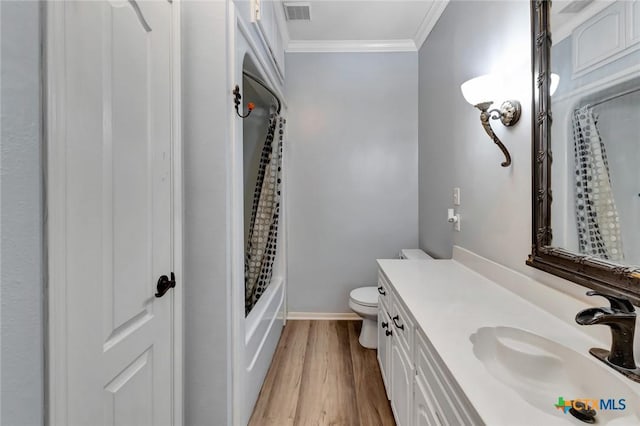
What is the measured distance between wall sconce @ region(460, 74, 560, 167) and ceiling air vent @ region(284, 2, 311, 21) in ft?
4.90

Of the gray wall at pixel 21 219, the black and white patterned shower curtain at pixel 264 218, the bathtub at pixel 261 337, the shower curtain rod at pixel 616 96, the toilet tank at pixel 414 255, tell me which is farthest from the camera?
the toilet tank at pixel 414 255

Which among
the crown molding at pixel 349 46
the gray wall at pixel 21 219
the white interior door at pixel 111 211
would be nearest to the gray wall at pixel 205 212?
the white interior door at pixel 111 211

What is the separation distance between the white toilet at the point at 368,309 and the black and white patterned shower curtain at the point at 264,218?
0.75 metres

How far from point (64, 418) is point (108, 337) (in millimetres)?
189

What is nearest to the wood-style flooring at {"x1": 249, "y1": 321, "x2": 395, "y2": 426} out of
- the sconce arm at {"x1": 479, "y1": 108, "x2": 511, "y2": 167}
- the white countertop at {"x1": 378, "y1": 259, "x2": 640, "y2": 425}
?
the white countertop at {"x1": 378, "y1": 259, "x2": 640, "y2": 425}

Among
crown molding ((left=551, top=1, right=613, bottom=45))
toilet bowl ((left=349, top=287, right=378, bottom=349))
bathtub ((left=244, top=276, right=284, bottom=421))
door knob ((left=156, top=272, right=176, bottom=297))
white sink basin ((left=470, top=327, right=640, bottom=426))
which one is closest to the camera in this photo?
white sink basin ((left=470, top=327, right=640, bottom=426))

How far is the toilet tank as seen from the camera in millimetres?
Answer: 2243

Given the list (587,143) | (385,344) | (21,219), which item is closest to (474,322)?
(587,143)

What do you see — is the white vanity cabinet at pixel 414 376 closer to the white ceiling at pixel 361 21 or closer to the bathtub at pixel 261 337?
the bathtub at pixel 261 337

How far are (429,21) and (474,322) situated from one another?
7.83ft

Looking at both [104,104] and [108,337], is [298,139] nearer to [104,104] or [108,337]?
[104,104]

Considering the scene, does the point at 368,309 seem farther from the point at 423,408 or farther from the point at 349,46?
the point at 349,46

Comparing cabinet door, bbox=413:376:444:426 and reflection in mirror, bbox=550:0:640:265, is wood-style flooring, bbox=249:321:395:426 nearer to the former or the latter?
cabinet door, bbox=413:376:444:426

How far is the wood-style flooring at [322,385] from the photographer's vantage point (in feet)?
5.02
